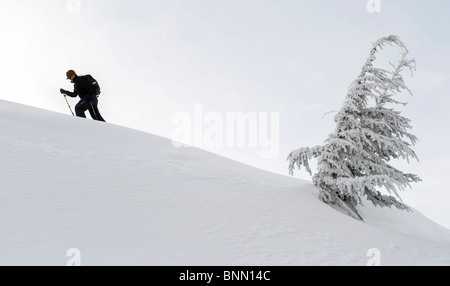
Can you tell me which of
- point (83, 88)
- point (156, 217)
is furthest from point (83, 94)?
point (156, 217)

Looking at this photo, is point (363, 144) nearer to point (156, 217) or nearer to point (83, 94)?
point (156, 217)

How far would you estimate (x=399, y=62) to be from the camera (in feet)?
27.0

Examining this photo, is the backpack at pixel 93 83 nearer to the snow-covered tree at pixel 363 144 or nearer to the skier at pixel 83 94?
the skier at pixel 83 94

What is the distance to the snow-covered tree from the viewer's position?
7277 millimetres

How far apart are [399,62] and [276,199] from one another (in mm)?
5063

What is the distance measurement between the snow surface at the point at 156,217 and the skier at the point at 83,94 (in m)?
3.97

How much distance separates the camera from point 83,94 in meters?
11.9

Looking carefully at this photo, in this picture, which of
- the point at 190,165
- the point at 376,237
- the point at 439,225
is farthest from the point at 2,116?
the point at 439,225

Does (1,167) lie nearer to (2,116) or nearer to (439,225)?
(2,116)

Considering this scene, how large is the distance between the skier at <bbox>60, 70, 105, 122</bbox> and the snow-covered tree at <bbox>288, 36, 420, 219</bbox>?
8008mm

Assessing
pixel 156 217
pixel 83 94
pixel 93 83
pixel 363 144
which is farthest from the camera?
pixel 83 94

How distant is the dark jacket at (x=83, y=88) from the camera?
11.7 metres

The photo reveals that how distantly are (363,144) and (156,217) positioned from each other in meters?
5.34

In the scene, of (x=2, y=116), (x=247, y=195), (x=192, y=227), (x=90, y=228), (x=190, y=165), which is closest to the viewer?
(x=90, y=228)
